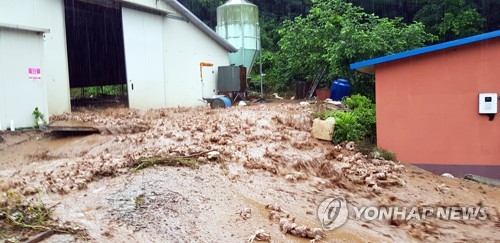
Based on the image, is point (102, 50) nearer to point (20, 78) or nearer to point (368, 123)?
point (20, 78)

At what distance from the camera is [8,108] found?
8.44 m

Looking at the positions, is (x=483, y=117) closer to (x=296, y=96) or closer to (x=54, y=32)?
(x=54, y=32)

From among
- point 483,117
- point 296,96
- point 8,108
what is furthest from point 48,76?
point 296,96

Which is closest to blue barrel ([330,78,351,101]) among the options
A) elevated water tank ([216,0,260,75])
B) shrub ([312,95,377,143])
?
shrub ([312,95,377,143])

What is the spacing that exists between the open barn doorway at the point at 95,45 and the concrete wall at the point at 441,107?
352 inches

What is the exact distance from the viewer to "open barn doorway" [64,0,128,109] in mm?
13844

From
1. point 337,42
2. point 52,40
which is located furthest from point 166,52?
point 337,42

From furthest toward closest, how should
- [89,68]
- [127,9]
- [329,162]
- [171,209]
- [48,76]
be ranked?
[89,68]
[127,9]
[48,76]
[329,162]
[171,209]

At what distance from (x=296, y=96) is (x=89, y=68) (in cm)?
1002

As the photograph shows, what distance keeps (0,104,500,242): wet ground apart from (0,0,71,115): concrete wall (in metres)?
1.50

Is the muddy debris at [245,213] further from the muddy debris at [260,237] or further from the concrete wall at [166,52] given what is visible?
the concrete wall at [166,52]

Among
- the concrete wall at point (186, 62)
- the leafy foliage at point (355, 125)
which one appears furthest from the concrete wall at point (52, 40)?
the leafy foliage at point (355, 125)

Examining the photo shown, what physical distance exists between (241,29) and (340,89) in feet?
28.2

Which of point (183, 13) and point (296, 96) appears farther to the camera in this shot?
point (296, 96)
